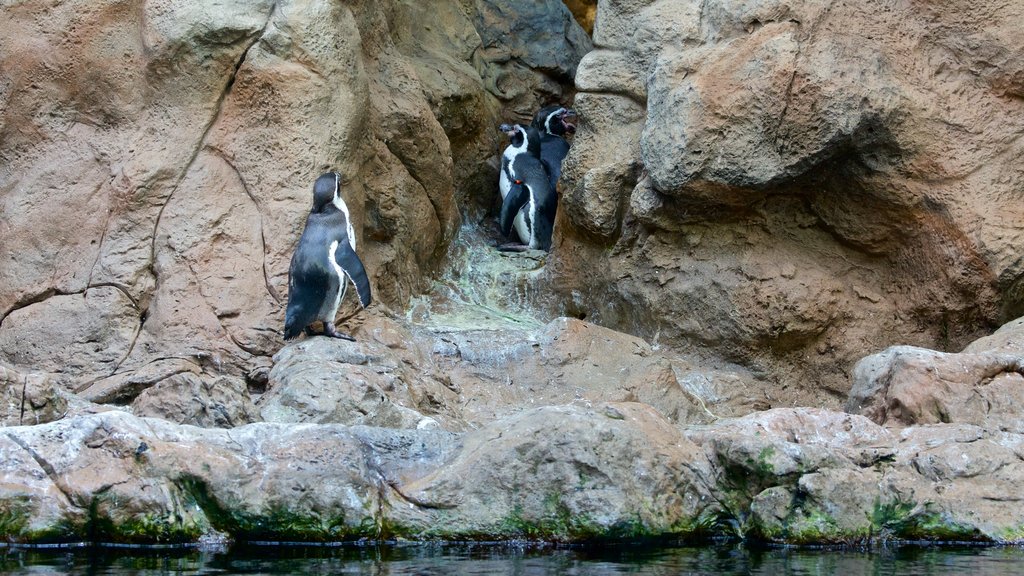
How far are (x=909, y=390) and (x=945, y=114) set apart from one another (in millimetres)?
2572

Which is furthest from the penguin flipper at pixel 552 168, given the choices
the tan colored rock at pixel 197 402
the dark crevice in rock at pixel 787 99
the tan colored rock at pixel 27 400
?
the tan colored rock at pixel 27 400

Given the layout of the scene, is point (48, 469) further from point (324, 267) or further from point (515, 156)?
point (515, 156)

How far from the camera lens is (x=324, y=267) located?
8016mm

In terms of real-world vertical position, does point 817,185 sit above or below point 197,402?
above

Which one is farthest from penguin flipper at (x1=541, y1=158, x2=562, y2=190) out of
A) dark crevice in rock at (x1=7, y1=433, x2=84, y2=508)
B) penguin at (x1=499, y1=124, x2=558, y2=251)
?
dark crevice in rock at (x1=7, y1=433, x2=84, y2=508)

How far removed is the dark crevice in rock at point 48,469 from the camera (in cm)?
530

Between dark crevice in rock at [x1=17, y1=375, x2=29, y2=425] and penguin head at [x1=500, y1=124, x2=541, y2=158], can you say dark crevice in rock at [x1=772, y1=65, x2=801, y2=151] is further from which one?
dark crevice in rock at [x1=17, y1=375, x2=29, y2=425]

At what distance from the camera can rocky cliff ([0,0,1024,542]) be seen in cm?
777

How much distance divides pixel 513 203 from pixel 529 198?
0.16m

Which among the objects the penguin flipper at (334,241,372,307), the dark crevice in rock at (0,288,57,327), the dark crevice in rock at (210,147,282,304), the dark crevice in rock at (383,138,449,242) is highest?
the dark crevice in rock at (383,138,449,242)

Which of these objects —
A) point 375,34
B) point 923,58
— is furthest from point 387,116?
point 923,58

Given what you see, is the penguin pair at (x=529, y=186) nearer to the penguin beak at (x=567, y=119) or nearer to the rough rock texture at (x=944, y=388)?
the penguin beak at (x=567, y=119)

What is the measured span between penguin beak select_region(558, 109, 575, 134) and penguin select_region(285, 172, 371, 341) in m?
4.11

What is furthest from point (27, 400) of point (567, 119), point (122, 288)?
point (567, 119)
